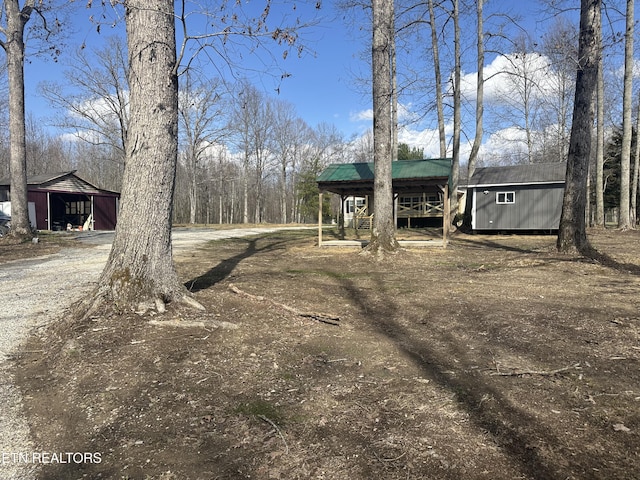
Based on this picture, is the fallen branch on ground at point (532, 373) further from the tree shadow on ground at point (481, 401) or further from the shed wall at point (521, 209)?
the shed wall at point (521, 209)

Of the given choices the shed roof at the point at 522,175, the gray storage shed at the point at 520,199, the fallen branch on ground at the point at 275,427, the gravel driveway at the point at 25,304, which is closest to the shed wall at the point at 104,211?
the gravel driveway at the point at 25,304

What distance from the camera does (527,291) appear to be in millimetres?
6047

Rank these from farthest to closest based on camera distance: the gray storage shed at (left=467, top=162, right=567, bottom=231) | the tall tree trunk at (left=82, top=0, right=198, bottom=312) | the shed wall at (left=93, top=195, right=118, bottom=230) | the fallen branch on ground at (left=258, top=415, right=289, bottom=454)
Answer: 1. the shed wall at (left=93, top=195, right=118, bottom=230)
2. the gray storage shed at (left=467, top=162, right=567, bottom=231)
3. the tall tree trunk at (left=82, top=0, right=198, bottom=312)
4. the fallen branch on ground at (left=258, top=415, right=289, bottom=454)

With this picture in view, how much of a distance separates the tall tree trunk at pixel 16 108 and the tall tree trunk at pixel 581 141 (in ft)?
52.2

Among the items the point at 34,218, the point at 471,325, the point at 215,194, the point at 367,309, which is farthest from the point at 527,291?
the point at 215,194

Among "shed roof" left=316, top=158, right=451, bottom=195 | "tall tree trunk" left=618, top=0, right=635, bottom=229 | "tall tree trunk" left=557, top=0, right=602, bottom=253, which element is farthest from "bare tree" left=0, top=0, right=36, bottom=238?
"tall tree trunk" left=618, top=0, right=635, bottom=229

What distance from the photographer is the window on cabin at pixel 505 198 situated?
65.8ft

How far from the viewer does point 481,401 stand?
2.67 m

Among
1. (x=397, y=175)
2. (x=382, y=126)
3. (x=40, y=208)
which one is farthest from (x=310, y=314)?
(x=40, y=208)

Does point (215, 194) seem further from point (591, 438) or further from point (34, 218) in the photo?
point (591, 438)

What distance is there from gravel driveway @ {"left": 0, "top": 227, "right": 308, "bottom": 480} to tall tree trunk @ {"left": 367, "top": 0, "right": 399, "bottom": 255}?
6.31 metres

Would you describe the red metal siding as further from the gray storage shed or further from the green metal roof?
the gray storage shed

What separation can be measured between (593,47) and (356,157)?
41275mm

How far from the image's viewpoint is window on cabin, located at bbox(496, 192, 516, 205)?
65.8ft
